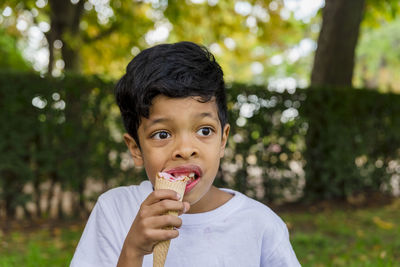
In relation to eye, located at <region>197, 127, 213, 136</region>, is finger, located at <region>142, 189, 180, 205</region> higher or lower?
lower

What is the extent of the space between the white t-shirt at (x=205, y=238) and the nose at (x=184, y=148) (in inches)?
13.5

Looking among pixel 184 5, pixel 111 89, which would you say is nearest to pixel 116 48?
pixel 184 5

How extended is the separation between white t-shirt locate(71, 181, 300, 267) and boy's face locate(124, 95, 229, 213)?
0.63ft

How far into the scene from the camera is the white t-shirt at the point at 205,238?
178 centimetres

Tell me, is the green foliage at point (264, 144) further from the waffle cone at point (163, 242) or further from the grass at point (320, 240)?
the waffle cone at point (163, 242)

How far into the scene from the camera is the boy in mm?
1672

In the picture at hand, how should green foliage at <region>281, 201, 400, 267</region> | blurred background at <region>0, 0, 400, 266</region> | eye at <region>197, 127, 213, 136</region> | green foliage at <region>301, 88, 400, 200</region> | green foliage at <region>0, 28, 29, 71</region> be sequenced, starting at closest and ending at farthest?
eye at <region>197, 127, 213, 136</region> < green foliage at <region>281, 201, 400, 267</region> < blurred background at <region>0, 0, 400, 266</region> < green foliage at <region>301, 88, 400, 200</region> < green foliage at <region>0, 28, 29, 71</region>

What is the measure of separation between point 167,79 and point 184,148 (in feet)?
0.94

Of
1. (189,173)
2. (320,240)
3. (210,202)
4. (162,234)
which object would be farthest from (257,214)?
(320,240)

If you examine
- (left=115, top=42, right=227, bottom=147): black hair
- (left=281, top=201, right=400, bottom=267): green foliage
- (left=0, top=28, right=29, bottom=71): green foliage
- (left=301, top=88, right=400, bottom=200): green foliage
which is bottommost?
(left=281, top=201, right=400, bottom=267): green foliage

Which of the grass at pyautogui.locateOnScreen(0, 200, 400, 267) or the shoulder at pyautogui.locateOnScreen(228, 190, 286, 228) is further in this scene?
the grass at pyautogui.locateOnScreen(0, 200, 400, 267)

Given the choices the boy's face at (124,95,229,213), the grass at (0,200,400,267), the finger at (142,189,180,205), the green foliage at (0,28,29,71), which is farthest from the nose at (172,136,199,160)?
the green foliage at (0,28,29,71)

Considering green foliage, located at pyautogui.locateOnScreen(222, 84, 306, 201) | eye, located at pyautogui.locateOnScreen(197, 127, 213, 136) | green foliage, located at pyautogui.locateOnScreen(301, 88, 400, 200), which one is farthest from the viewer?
green foliage, located at pyautogui.locateOnScreen(301, 88, 400, 200)

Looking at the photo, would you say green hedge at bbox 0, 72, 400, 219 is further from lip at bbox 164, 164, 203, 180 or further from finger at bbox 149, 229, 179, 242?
finger at bbox 149, 229, 179, 242
